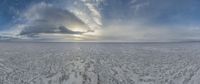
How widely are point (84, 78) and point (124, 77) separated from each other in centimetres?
178

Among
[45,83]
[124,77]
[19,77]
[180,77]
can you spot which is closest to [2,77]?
[19,77]

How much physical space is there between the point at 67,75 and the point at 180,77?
17.0 ft

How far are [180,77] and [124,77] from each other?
8.20 ft

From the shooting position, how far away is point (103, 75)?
8727 mm

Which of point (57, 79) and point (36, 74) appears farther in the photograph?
point (36, 74)

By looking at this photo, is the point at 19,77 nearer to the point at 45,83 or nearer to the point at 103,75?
the point at 45,83

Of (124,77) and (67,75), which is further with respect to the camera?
(67,75)

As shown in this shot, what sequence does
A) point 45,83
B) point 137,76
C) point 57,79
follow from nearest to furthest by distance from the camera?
point 45,83 < point 57,79 < point 137,76

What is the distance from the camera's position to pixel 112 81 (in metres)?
7.62

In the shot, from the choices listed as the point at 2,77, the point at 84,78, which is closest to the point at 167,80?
the point at 84,78

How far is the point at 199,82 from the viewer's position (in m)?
7.33

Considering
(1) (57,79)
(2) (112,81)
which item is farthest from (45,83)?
(2) (112,81)

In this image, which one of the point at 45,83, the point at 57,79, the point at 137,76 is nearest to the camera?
the point at 45,83

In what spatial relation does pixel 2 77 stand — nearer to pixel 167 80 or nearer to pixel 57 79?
pixel 57 79
